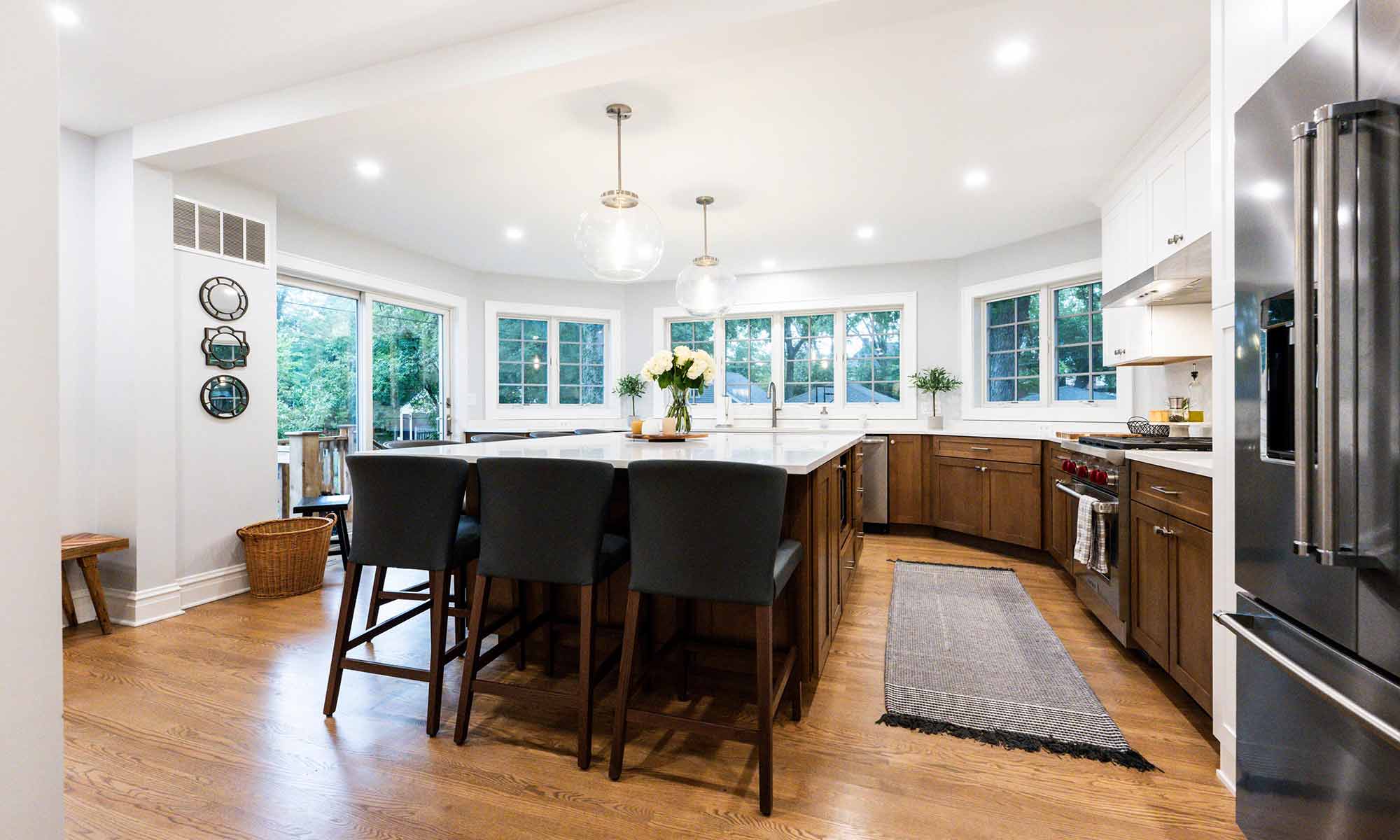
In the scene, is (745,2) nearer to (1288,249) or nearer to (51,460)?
(1288,249)

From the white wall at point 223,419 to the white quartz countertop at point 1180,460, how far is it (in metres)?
4.69

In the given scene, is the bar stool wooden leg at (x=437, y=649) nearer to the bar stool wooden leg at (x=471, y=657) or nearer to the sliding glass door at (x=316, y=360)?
the bar stool wooden leg at (x=471, y=657)

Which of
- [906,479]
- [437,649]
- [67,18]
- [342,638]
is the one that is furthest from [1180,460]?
[67,18]

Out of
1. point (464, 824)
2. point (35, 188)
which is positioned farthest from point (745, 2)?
point (464, 824)

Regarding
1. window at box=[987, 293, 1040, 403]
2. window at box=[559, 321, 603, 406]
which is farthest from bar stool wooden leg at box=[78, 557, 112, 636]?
window at box=[987, 293, 1040, 403]

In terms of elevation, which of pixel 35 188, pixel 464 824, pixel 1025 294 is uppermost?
pixel 1025 294

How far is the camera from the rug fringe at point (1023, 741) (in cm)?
189

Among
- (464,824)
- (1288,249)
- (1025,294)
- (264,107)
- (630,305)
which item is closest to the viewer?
(1288,249)

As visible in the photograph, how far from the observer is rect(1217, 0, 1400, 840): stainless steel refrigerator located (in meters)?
0.94

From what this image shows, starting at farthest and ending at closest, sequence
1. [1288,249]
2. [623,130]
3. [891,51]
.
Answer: [623,130]
[891,51]
[1288,249]

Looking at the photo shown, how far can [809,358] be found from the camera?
252 inches

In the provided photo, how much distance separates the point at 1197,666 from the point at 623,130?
3.30m

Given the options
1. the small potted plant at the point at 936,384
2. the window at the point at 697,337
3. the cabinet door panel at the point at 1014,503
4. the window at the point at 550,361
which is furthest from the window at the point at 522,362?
the cabinet door panel at the point at 1014,503

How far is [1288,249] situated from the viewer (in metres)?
1.18
